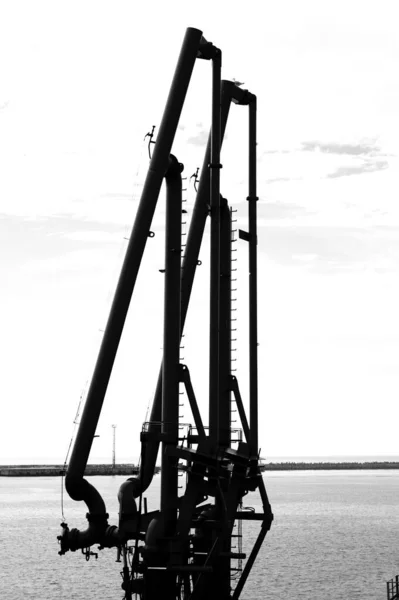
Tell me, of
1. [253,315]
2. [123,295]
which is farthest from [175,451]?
[253,315]

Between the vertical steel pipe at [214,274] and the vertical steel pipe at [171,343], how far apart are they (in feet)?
3.59

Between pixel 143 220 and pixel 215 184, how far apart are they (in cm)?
253

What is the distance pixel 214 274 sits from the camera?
29.3 metres

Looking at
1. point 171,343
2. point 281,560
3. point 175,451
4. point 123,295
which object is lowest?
point 281,560

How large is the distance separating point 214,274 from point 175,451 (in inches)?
218

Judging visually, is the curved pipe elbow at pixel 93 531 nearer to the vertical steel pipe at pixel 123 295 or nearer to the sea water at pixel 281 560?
the vertical steel pipe at pixel 123 295

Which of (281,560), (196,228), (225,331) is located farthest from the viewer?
(281,560)

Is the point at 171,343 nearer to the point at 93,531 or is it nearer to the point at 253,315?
the point at 253,315

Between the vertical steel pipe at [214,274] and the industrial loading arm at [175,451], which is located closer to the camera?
the industrial loading arm at [175,451]

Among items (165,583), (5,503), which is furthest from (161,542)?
(5,503)

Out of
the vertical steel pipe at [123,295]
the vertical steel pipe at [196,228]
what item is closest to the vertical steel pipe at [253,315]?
the vertical steel pipe at [196,228]

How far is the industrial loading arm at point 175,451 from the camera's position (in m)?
28.0

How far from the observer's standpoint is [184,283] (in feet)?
107

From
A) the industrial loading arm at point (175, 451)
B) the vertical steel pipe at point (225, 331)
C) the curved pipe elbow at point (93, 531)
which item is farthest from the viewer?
→ the vertical steel pipe at point (225, 331)
